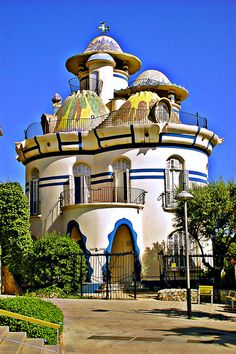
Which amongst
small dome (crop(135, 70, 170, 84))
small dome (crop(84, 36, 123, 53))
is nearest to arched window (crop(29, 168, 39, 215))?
small dome (crop(135, 70, 170, 84))

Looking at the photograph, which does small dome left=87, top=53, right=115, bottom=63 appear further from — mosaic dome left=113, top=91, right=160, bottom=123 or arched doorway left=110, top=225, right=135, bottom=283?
arched doorway left=110, top=225, right=135, bottom=283

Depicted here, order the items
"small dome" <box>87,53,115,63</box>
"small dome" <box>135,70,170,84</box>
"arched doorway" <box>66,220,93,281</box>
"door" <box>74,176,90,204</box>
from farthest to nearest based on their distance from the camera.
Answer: "small dome" <box>135,70,170,84</box> → "small dome" <box>87,53,115,63</box> → "door" <box>74,176,90,204</box> → "arched doorway" <box>66,220,93,281</box>

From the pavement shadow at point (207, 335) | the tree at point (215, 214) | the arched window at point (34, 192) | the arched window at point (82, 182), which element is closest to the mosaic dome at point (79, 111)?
the arched window at point (82, 182)

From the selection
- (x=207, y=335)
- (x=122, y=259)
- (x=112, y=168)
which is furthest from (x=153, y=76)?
(x=207, y=335)

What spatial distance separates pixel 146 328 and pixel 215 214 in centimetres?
1113

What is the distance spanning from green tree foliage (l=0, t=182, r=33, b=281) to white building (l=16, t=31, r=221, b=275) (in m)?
3.29

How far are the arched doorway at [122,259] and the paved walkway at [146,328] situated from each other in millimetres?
7224

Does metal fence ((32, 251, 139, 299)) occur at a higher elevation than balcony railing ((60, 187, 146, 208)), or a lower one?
lower

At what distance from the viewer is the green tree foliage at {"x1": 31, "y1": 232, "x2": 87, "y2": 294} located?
25406 millimetres

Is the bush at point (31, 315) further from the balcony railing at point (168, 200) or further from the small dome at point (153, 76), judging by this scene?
the small dome at point (153, 76)

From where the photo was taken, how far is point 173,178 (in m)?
30.6

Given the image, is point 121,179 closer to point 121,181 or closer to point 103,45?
point 121,181

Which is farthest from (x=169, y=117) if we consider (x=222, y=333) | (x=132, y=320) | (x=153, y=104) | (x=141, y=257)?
(x=222, y=333)

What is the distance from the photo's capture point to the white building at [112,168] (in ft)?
95.9
